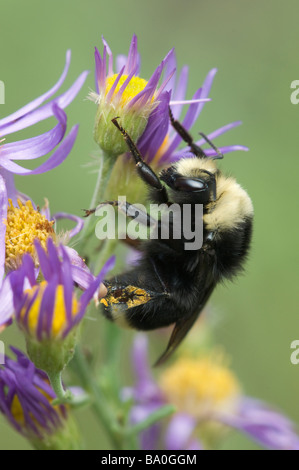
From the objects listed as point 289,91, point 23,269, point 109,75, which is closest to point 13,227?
point 23,269

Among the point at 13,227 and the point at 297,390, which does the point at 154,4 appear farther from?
the point at 13,227

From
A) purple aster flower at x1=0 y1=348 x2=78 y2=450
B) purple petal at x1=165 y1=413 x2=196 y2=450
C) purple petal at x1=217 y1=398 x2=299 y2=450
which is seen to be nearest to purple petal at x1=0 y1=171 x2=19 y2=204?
purple aster flower at x1=0 y1=348 x2=78 y2=450

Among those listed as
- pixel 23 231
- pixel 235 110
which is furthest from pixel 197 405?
pixel 235 110

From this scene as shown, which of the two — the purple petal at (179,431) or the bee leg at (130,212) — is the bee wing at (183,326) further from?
the purple petal at (179,431)

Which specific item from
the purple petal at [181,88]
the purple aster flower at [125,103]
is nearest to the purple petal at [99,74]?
the purple aster flower at [125,103]

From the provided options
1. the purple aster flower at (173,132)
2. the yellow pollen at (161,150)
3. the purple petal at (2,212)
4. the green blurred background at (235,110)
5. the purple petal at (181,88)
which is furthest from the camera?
the green blurred background at (235,110)

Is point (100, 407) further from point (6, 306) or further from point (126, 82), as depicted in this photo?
point (126, 82)

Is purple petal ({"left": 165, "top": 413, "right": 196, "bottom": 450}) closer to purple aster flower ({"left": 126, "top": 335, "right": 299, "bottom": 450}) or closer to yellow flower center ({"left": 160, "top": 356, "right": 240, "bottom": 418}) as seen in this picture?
purple aster flower ({"left": 126, "top": 335, "right": 299, "bottom": 450})
